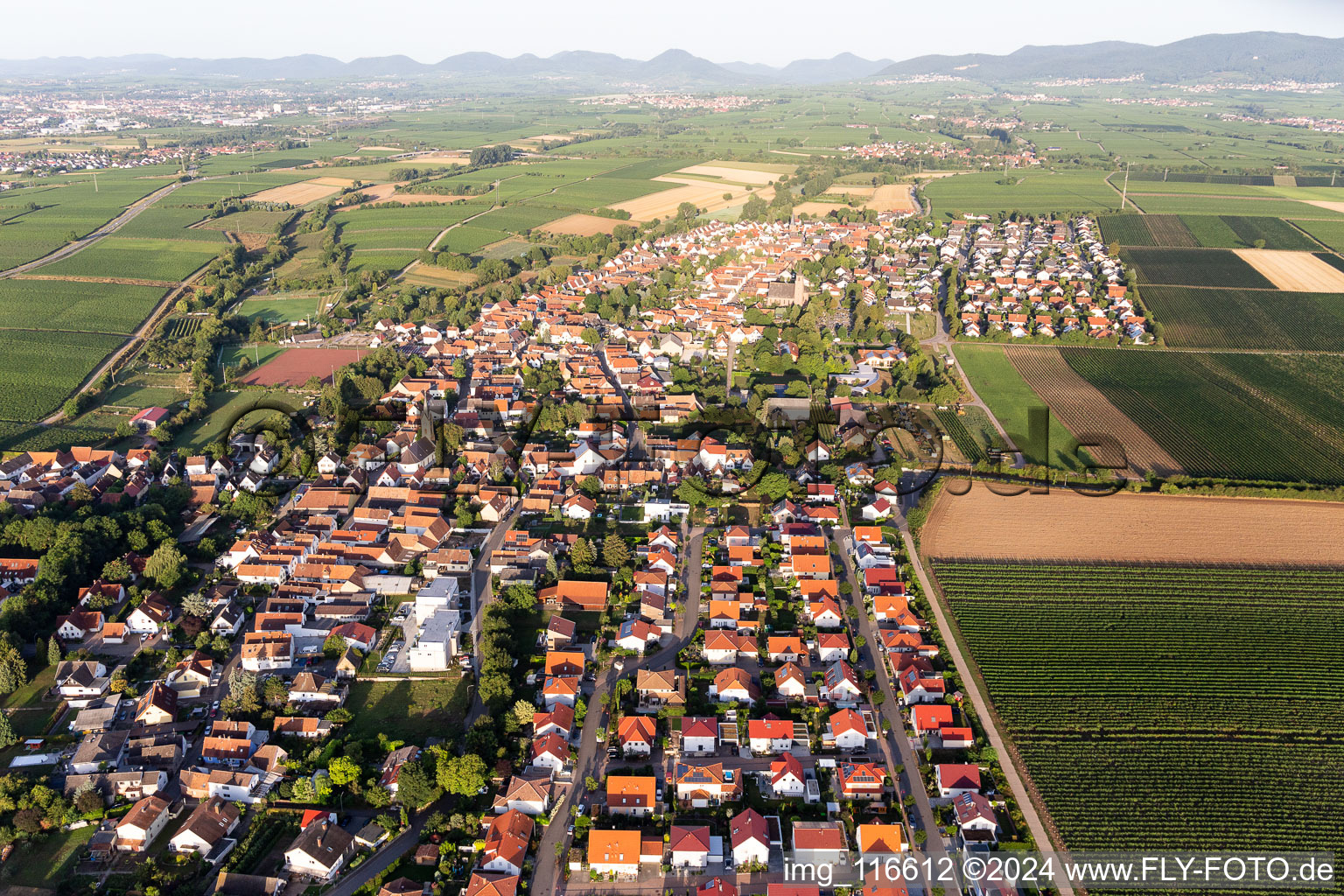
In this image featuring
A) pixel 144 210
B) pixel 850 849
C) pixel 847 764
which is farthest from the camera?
pixel 144 210

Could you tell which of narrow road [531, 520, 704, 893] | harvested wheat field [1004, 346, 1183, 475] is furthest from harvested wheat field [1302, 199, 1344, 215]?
narrow road [531, 520, 704, 893]

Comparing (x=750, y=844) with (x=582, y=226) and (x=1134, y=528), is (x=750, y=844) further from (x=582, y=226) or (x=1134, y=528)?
(x=582, y=226)

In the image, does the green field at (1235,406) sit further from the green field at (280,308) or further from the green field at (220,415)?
the green field at (280,308)

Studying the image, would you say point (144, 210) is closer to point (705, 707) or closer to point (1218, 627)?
point (705, 707)

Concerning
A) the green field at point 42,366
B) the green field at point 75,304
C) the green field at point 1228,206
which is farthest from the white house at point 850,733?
the green field at point 1228,206

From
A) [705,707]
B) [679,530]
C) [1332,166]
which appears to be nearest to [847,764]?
[705,707]

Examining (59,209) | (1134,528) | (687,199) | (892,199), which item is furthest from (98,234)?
(1134,528)
